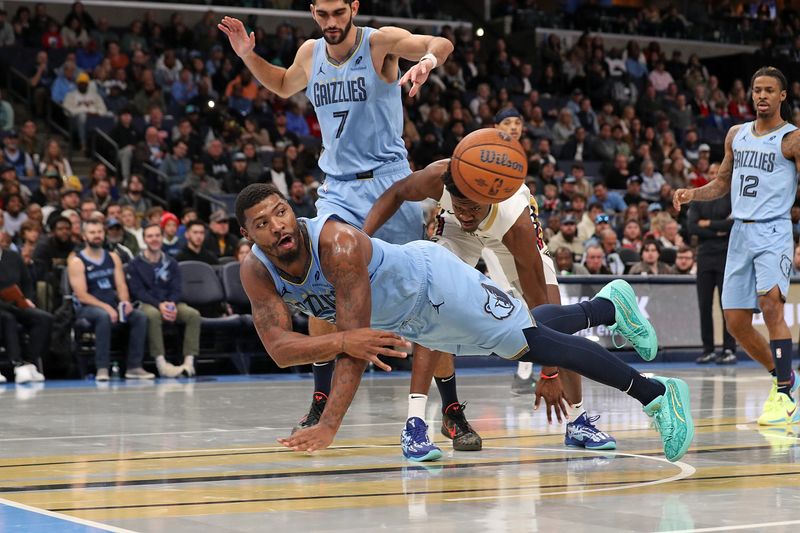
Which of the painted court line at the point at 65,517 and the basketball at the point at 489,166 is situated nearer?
the painted court line at the point at 65,517

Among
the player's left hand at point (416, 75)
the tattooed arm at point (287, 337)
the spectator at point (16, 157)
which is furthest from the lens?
the spectator at point (16, 157)

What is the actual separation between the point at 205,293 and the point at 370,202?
264 inches

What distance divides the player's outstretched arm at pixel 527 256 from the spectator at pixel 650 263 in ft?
27.4

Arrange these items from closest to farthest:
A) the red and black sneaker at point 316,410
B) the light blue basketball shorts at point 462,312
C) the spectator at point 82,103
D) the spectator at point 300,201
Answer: the light blue basketball shorts at point 462,312 < the red and black sneaker at point 316,410 < the spectator at point 300,201 < the spectator at point 82,103

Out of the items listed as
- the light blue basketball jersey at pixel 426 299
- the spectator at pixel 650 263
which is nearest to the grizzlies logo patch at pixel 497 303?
the light blue basketball jersey at pixel 426 299

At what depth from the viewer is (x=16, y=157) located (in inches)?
599

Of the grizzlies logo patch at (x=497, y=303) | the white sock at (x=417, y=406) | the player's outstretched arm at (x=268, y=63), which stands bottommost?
the white sock at (x=417, y=406)

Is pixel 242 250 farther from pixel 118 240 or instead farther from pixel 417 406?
pixel 417 406

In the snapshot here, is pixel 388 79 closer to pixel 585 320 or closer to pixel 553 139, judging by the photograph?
pixel 585 320

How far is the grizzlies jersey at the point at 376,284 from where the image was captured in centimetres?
482

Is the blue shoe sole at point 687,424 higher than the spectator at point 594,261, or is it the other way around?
the spectator at point 594,261

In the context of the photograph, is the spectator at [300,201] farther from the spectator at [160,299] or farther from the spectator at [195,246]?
the spectator at [160,299]

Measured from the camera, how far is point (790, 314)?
14.8 meters

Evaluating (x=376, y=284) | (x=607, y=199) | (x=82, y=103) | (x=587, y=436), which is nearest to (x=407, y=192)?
(x=376, y=284)
